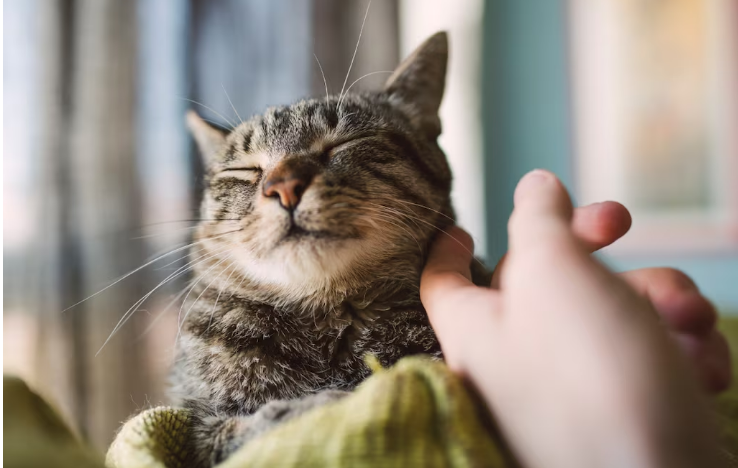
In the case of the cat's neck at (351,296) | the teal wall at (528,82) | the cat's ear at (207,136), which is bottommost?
the cat's neck at (351,296)

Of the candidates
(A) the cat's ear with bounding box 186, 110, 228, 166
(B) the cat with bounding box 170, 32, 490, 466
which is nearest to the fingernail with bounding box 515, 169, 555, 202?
(B) the cat with bounding box 170, 32, 490, 466

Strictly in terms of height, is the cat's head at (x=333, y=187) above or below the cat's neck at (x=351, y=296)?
above

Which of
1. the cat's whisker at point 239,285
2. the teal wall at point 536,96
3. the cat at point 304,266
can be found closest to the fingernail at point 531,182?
the cat at point 304,266

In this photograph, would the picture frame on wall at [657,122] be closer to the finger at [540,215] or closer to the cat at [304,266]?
the cat at [304,266]

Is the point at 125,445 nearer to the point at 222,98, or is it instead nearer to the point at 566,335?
the point at 566,335

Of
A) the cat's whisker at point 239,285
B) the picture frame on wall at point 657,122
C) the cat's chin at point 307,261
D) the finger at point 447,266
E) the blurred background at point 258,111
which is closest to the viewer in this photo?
the finger at point 447,266

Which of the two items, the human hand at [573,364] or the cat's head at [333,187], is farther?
the cat's head at [333,187]

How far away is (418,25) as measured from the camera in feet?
8.08

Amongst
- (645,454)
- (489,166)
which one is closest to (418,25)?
(489,166)

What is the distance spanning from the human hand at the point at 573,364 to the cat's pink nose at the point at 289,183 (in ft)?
1.03

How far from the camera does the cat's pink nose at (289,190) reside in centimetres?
70

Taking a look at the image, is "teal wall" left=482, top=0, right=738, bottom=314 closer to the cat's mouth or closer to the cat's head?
the cat's head

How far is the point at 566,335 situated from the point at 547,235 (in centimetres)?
10

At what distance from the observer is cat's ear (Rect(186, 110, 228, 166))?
1.04m
